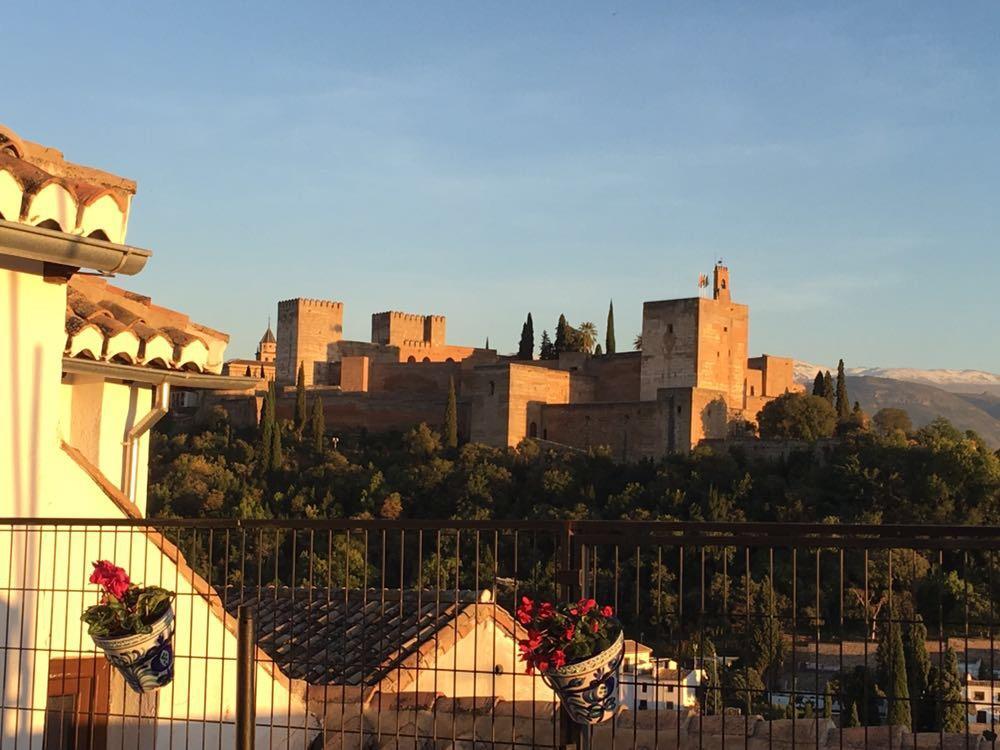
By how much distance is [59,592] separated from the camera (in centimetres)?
516

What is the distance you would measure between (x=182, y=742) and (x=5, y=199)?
2.29 meters

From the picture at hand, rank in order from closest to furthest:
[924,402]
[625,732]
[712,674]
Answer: [712,674] < [625,732] < [924,402]

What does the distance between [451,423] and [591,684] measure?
43.2m

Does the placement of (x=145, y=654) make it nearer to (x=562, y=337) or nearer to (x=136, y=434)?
(x=136, y=434)

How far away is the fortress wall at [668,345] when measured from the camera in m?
45.3

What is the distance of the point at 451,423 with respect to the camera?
46.8 metres

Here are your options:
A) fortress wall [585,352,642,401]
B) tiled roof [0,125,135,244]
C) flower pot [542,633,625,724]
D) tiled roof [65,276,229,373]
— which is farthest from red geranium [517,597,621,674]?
fortress wall [585,352,642,401]

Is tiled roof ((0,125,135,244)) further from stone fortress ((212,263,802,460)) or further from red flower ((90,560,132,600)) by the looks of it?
stone fortress ((212,263,802,460))

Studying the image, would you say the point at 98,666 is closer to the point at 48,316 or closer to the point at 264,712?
the point at 264,712

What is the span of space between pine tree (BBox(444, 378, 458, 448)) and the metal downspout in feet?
128

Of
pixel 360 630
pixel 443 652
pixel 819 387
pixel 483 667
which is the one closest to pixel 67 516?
pixel 443 652

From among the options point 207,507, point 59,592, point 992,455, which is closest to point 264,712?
point 59,592

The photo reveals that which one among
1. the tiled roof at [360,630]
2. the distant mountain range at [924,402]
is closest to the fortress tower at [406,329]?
the tiled roof at [360,630]

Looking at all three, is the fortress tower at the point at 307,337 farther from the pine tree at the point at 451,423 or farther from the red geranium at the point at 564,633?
the red geranium at the point at 564,633
